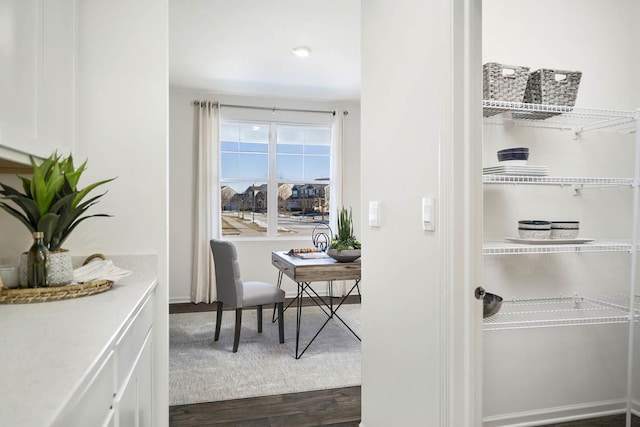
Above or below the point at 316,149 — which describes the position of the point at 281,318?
below

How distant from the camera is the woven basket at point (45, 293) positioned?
4.31 ft

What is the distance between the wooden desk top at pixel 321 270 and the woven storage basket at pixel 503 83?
1756mm

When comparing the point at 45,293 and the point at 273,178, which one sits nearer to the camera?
the point at 45,293

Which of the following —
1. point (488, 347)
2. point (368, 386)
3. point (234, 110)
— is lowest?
point (368, 386)

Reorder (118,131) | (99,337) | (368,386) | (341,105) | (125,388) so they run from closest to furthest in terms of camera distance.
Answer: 1. (99,337)
2. (125,388)
3. (118,131)
4. (368,386)
5. (341,105)

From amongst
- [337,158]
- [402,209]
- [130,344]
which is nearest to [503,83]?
[402,209]

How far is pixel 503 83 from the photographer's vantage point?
1878mm

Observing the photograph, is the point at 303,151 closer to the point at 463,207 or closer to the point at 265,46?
the point at 265,46

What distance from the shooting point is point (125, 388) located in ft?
3.81

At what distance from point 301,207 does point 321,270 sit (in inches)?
101

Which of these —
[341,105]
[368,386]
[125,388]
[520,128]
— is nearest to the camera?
[125,388]

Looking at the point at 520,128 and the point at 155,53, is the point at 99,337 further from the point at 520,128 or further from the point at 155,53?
the point at 520,128

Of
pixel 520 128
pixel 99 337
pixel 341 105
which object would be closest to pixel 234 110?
pixel 341 105

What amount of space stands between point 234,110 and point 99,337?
4.72 m
